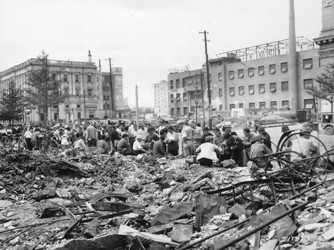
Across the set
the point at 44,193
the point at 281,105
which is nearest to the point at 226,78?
the point at 281,105

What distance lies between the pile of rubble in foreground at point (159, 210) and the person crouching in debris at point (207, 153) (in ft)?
0.81

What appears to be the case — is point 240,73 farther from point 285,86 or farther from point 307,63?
point 307,63

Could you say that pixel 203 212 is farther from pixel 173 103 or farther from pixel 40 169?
pixel 173 103

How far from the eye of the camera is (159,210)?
291 inches

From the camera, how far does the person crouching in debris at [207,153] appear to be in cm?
1055

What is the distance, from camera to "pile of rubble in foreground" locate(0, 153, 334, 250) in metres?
4.93

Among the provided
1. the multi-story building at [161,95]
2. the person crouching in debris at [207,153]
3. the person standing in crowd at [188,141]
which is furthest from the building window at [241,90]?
the multi-story building at [161,95]

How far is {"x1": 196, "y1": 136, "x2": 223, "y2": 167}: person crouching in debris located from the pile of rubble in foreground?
25 centimetres

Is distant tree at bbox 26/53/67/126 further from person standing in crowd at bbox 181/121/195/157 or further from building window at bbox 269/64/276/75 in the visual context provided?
building window at bbox 269/64/276/75

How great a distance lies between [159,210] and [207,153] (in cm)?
354

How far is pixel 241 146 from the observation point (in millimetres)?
11164

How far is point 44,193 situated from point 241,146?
5785 mm

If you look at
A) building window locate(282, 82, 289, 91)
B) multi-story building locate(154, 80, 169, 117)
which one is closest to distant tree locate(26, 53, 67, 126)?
building window locate(282, 82, 289, 91)

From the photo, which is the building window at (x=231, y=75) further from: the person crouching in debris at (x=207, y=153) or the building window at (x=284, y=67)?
the person crouching in debris at (x=207, y=153)
